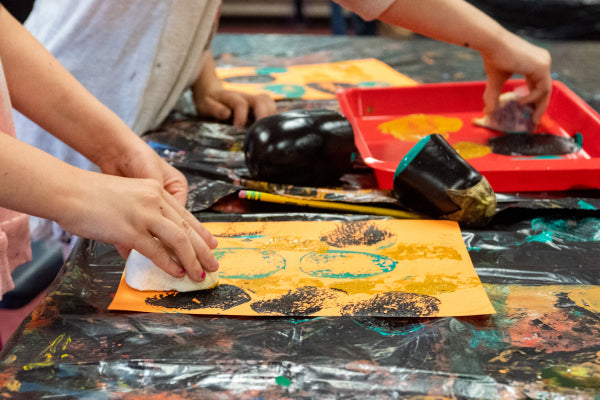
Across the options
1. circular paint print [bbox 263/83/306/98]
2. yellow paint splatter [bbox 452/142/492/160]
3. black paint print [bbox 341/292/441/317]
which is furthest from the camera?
circular paint print [bbox 263/83/306/98]

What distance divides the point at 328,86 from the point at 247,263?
81cm

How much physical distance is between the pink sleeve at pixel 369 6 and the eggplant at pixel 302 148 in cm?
27

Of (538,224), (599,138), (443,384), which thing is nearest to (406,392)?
(443,384)

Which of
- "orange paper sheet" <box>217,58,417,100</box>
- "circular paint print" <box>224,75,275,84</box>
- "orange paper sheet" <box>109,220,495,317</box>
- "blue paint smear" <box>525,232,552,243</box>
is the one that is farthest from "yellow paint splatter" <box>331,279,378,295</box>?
"circular paint print" <box>224,75,275,84</box>

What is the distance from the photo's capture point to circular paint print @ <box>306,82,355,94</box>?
141cm

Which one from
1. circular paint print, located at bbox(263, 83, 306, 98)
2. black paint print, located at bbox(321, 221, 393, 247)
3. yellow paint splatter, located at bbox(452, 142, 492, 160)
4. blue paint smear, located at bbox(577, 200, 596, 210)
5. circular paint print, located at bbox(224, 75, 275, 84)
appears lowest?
circular paint print, located at bbox(224, 75, 275, 84)

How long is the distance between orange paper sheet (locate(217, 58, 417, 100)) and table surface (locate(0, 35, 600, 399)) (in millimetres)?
748

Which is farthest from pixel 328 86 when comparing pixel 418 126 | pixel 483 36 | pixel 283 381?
pixel 283 381

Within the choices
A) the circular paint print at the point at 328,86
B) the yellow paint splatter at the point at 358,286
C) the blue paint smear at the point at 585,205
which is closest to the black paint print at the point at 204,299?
the yellow paint splatter at the point at 358,286

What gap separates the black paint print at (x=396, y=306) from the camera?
596 millimetres

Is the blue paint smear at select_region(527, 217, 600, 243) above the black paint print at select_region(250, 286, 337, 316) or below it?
above

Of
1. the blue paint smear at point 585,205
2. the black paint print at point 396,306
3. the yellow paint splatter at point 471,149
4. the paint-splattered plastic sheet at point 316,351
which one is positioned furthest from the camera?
the yellow paint splatter at point 471,149

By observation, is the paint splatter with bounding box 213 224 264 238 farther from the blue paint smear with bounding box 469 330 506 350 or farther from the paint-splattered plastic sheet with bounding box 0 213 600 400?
the blue paint smear with bounding box 469 330 506 350

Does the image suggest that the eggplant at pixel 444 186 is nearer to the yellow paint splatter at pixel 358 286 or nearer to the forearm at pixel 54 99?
the yellow paint splatter at pixel 358 286
